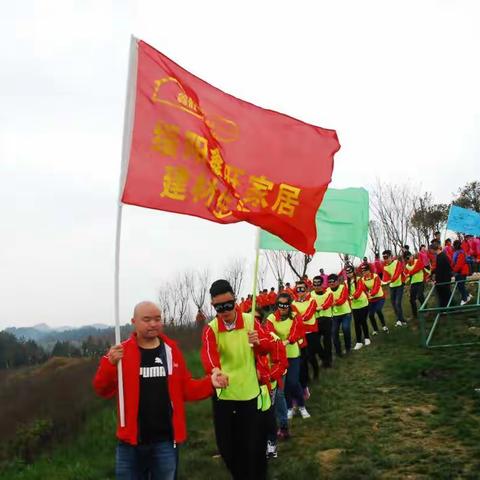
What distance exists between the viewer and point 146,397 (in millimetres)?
3895

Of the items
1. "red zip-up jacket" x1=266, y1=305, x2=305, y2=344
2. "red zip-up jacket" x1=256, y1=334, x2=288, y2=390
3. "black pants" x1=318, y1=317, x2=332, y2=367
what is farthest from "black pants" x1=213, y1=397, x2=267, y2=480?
"black pants" x1=318, y1=317, x2=332, y2=367

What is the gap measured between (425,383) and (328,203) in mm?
3650

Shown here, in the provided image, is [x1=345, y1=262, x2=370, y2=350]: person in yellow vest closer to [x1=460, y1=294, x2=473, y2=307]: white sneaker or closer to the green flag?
the green flag

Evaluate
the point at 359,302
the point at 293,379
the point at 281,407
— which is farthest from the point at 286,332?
the point at 359,302

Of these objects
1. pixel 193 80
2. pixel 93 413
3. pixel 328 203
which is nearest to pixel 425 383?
pixel 328 203

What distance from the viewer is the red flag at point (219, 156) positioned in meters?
4.35

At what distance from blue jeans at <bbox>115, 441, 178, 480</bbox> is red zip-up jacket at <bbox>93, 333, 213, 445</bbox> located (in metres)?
0.09

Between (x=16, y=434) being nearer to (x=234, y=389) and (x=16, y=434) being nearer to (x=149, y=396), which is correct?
(x=234, y=389)

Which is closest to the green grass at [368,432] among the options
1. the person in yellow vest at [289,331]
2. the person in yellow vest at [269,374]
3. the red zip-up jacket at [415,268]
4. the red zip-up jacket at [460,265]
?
the person in yellow vest at [289,331]

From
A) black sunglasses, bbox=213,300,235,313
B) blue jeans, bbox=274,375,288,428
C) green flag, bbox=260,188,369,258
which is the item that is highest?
green flag, bbox=260,188,369,258

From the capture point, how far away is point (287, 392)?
847 cm

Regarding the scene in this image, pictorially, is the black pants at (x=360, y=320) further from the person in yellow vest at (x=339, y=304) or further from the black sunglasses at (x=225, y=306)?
the black sunglasses at (x=225, y=306)

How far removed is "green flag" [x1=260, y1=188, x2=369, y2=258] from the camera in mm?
9547

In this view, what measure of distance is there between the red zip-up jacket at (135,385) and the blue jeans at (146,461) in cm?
9
